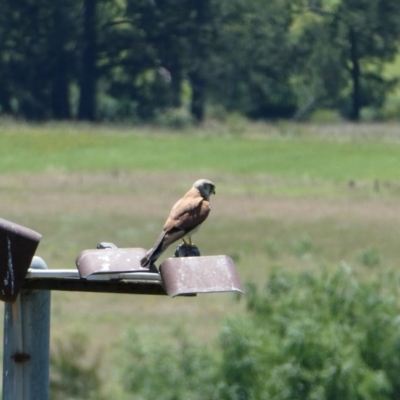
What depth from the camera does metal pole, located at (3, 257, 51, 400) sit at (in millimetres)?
3162

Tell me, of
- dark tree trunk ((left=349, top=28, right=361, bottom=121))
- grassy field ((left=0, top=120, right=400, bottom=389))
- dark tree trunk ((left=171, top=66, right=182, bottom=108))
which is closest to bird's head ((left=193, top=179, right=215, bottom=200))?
grassy field ((left=0, top=120, right=400, bottom=389))

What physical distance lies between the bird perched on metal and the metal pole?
0.42 metres

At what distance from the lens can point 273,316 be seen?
1096cm

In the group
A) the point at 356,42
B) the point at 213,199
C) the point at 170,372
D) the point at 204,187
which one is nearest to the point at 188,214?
the point at 204,187

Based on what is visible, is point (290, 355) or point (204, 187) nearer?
point (204, 187)

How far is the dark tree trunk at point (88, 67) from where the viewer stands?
60.5 meters

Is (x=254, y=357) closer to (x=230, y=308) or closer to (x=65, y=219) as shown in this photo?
(x=230, y=308)

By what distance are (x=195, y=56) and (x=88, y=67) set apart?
5.34 m

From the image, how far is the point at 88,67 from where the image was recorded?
6116cm

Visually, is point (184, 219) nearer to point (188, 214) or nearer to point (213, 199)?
point (188, 214)

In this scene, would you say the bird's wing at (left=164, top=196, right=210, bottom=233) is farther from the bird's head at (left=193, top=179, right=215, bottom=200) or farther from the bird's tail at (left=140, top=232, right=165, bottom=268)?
the bird's tail at (left=140, top=232, right=165, bottom=268)

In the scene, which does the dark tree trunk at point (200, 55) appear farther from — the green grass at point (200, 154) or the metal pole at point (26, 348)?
the metal pole at point (26, 348)

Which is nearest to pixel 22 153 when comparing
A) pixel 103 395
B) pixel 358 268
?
pixel 358 268

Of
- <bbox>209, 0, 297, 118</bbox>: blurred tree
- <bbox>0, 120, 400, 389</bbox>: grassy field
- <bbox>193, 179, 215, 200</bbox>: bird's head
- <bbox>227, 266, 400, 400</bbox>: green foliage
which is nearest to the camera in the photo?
<bbox>193, 179, 215, 200</bbox>: bird's head
